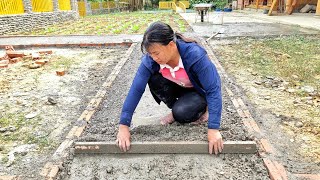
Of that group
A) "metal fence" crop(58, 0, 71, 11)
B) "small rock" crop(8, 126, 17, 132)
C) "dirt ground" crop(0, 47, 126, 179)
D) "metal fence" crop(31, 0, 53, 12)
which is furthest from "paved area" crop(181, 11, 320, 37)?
"metal fence" crop(58, 0, 71, 11)

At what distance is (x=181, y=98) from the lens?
8.89ft

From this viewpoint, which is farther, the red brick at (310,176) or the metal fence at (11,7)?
the metal fence at (11,7)

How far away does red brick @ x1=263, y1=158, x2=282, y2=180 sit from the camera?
6.95 feet

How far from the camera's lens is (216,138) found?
2279mm

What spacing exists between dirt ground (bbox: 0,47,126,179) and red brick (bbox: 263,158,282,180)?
186 cm

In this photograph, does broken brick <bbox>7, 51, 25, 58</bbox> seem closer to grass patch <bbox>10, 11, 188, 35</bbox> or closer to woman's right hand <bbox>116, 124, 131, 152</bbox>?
grass patch <bbox>10, 11, 188, 35</bbox>

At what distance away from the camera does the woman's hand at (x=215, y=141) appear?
227 cm

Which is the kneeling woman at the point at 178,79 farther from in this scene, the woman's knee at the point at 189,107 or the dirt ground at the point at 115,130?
the dirt ground at the point at 115,130

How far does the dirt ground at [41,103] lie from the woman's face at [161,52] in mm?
1382

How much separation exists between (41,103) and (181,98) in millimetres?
2305

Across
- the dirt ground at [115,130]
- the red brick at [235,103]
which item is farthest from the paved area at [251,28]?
the red brick at [235,103]

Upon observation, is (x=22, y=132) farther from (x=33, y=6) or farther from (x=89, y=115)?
(x=33, y=6)

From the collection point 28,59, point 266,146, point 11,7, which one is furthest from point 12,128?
point 11,7

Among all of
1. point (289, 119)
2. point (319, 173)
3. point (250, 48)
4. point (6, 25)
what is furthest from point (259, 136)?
point (6, 25)
